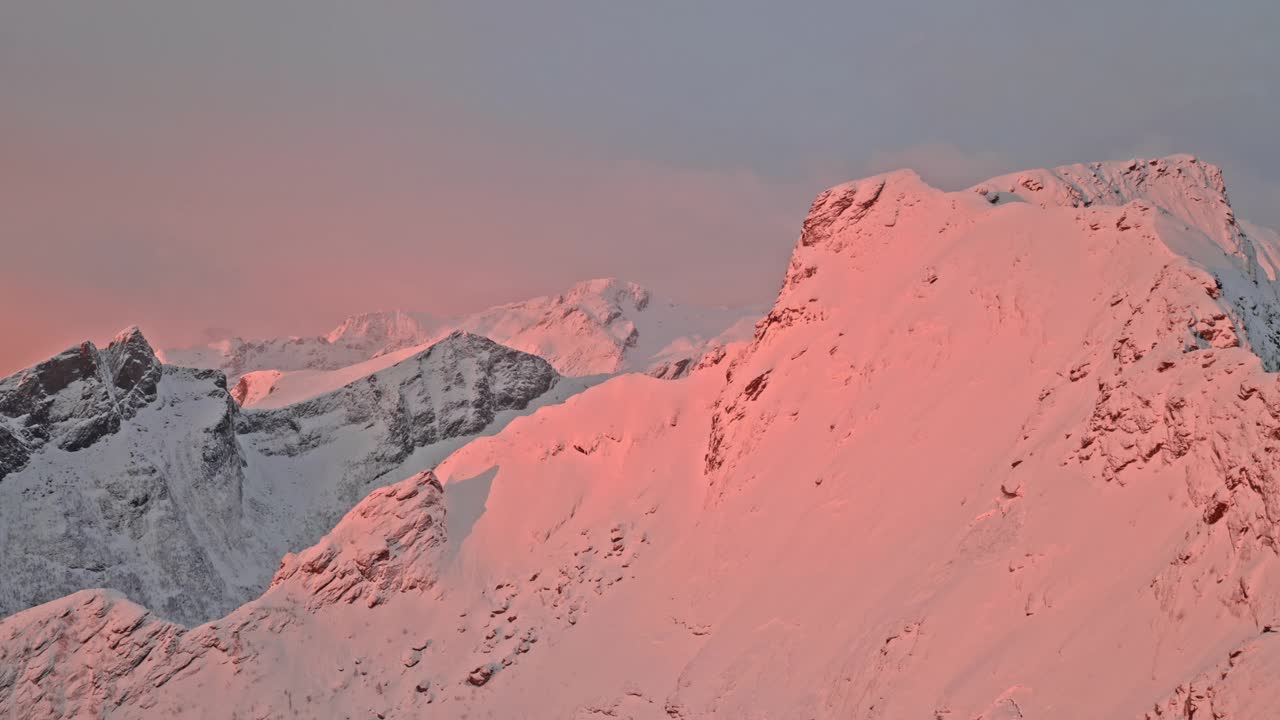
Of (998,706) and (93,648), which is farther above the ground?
(93,648)

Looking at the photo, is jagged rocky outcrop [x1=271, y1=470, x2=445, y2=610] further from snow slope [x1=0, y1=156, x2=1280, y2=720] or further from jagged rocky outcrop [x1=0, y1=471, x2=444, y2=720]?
snow slope [x1=0, y1=156, x2=1280, y2=720]

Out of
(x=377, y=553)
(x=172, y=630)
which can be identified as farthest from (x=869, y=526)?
(x=172, y=630)

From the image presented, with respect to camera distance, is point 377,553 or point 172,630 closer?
point 172,630

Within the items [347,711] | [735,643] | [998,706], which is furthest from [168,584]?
[998,706]

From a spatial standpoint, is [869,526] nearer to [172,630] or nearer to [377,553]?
[377,553]

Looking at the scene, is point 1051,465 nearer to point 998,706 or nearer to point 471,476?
point 998,706

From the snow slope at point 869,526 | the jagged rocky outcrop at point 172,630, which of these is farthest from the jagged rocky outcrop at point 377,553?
the snow slope at point 869,526

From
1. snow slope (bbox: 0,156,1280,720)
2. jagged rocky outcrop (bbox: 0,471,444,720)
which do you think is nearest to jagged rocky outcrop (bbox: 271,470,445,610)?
jagged rocky outcrop (bbox: 0,471,444,720)

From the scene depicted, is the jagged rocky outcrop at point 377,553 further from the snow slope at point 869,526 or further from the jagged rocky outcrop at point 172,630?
the snow slope at point 869,526
